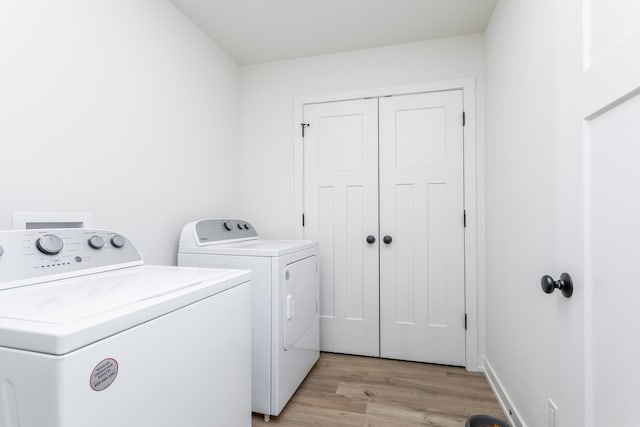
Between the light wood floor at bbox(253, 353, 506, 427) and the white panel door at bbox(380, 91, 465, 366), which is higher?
the white panel door at bbox(380, 91, 465, 366)

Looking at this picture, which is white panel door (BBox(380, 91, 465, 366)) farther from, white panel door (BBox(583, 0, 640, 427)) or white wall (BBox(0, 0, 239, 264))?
white panel door (BBox(583, 0, 640, 427))

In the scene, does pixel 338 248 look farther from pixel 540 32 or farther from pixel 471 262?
pixel 540 32

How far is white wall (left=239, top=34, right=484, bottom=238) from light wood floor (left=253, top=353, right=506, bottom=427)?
3.56ft

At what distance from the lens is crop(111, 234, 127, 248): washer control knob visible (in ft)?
4.11

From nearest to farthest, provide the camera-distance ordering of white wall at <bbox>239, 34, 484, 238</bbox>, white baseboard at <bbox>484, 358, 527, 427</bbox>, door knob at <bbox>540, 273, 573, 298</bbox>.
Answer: door knob at <bbox>540, 273, 573, 298</bbox> → white baseboard at <bbox>484, 358, 527, 427</bbox> → white wall at <bbox>239, 34, 484, 238</bbox>

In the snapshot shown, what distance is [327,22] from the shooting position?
2014mm

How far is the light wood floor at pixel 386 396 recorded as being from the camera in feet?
5.27

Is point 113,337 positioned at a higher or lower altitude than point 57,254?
lower

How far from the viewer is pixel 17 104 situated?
3.63 ft

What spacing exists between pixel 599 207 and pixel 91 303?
1.20m

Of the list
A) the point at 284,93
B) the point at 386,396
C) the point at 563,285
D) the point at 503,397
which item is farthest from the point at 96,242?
the point at 503,397

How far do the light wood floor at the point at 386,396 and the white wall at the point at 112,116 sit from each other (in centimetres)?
118

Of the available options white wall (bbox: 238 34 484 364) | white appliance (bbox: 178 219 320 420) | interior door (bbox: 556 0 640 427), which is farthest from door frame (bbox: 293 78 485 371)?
interior door (bbox: 556 0 640 427)

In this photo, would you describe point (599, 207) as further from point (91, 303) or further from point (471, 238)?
point (471, 238)
